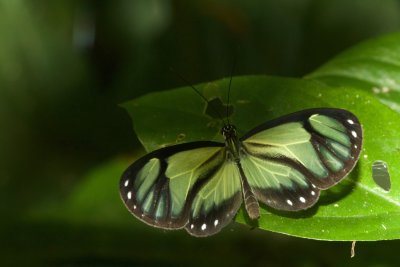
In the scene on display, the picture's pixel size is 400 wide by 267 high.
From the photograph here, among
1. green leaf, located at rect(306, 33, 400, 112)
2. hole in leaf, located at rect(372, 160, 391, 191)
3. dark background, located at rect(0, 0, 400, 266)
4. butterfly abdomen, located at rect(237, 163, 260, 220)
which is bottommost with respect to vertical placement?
dark background, located at rect(0, 0, 400, 266)

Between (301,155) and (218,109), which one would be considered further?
(218,109)

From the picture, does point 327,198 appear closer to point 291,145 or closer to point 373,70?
point 291,145

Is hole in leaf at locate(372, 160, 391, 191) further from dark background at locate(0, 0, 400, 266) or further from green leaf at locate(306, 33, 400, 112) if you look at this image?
dark background at locate(0, 0, 400, 266)

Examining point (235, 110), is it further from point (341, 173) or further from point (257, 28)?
point (257, 28)

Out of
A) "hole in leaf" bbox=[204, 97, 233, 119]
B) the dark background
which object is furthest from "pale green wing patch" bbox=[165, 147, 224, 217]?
the dark background

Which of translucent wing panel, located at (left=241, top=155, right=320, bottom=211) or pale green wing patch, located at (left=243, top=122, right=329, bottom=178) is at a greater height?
pale green wing patch, located at (left=243, top=122, right=329, bottom=178)

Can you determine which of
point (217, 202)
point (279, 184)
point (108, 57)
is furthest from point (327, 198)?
point (108, 57)

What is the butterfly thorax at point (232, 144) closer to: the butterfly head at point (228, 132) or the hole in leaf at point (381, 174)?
the butterfly head at point (228, 132)
